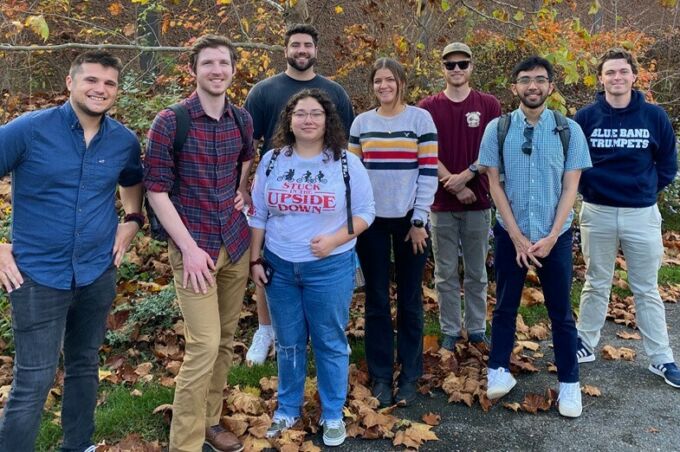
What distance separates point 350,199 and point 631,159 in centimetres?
227

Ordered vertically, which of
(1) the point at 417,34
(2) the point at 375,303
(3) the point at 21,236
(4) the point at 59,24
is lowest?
(2) the point at 375,303

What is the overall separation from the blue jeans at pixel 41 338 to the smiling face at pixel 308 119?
1309mm

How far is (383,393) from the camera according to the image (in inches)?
163

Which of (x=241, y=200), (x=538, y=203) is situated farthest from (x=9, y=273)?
(x=538, y=203)

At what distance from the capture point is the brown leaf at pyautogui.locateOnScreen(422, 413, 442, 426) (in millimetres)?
3959

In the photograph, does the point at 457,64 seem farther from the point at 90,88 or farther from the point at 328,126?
the point at 90,88

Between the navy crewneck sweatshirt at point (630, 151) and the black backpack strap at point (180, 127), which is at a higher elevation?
the black backpack strap at point (180, 127)

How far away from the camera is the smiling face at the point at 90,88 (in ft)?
9.62

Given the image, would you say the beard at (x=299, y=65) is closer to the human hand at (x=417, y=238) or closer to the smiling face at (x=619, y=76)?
the human hand at (x=417, y=238)

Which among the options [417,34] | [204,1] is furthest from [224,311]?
[204,1]

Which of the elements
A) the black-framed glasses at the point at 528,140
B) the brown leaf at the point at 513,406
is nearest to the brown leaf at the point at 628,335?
the brown leaf at the point at 513,406

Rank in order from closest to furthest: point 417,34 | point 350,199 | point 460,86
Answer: point 350,199 < point 460,86 < point 417,34

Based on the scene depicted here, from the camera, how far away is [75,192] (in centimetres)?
293

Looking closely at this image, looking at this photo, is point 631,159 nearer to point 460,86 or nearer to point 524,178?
point 524,178
